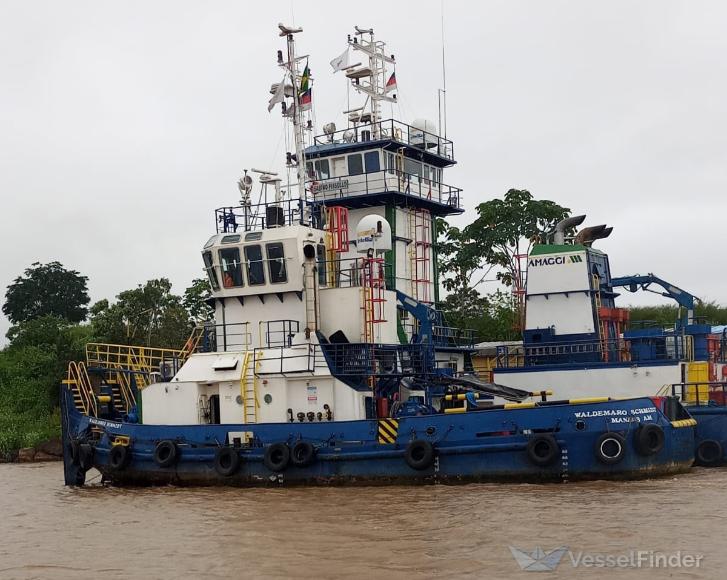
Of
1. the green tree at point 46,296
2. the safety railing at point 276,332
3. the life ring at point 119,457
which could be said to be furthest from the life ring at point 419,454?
the green tree at point 46,296

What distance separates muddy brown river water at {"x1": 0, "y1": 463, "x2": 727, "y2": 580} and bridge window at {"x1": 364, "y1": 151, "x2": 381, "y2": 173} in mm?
9609

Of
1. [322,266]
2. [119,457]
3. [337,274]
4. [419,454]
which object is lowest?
[119,457]

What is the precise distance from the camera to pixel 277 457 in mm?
19000

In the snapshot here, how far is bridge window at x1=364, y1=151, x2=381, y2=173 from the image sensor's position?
82.3 feet

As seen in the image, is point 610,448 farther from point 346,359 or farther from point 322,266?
point 322,266

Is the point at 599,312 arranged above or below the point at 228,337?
above

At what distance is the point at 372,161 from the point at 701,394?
31.9ft

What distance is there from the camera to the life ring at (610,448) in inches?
677

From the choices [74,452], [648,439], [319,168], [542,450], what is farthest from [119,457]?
[648,439]

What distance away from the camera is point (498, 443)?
58.5 ft

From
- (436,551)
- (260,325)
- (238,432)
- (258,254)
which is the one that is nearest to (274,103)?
(258,254)

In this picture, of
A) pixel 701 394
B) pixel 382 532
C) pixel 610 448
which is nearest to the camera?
pixel 382 532

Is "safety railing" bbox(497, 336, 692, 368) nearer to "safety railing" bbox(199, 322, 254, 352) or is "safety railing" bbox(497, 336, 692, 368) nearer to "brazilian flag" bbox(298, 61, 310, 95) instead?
"safety railing" bbox(199, 322, 254, 352)

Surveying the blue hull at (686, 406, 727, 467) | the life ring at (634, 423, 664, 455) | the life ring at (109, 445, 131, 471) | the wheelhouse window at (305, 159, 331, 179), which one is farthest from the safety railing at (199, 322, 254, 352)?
the blue hull at (686, 406, 727, 467)
